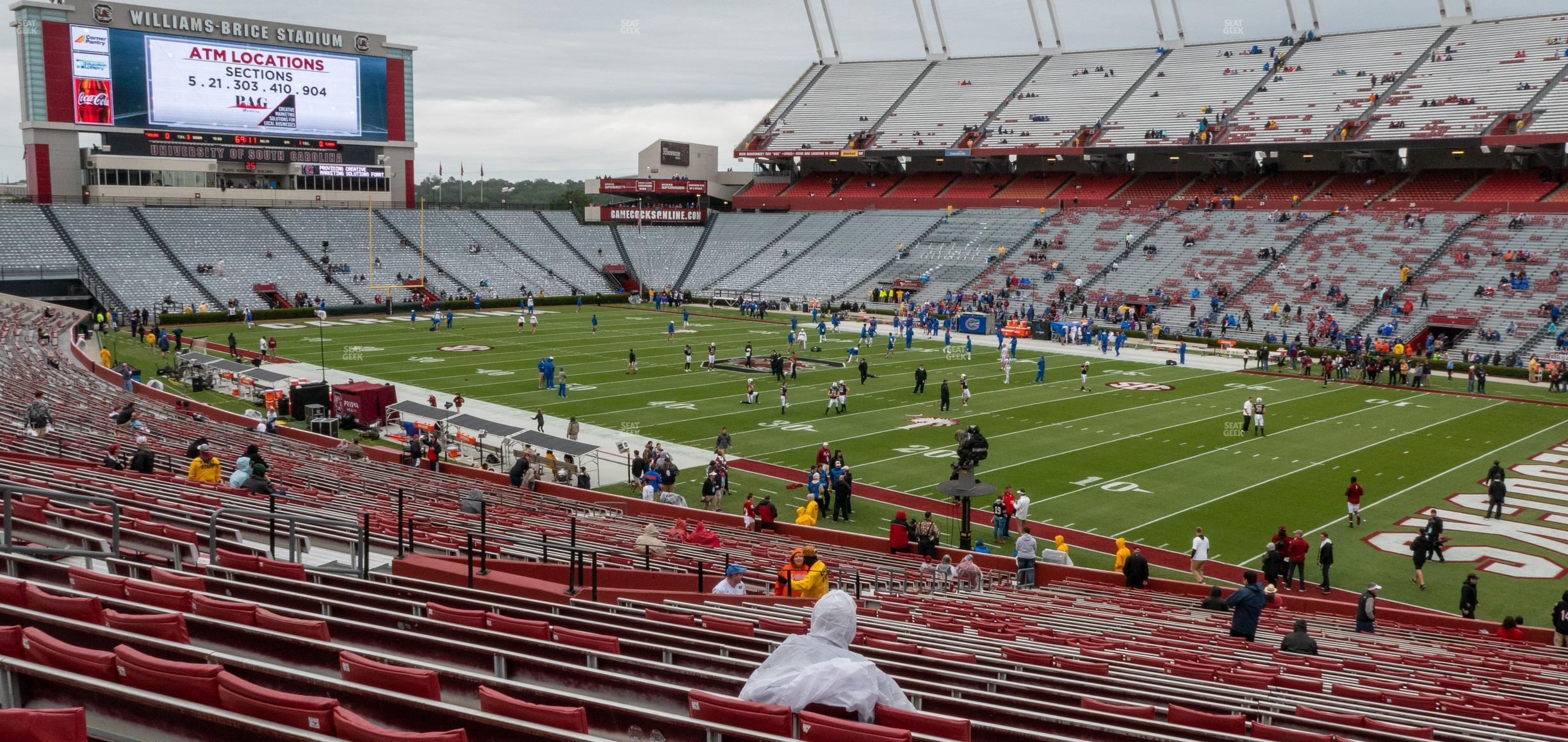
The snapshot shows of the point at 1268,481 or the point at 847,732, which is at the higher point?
the point at 847,732

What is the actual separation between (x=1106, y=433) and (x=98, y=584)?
1042 inches

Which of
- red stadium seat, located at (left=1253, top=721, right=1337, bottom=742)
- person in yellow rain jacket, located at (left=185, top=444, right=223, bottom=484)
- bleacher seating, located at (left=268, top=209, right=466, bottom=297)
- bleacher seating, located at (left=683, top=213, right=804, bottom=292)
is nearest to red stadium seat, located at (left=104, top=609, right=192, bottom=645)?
red stadium seat, located at (left=1253, top=721, right=1337, bottom=742)

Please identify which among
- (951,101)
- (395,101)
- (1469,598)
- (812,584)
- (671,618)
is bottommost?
(1469,598)

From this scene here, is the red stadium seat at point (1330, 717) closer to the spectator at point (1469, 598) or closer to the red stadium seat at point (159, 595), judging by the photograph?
the red stadium seat at point (159, 595)

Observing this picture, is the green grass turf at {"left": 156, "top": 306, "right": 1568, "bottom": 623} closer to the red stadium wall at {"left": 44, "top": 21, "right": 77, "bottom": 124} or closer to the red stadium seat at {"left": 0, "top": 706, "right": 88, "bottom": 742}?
the red stadium seat at {"left": 0, "top": 706, "right": 88, "bottom": 742}

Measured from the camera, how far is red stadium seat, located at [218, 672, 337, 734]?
3.33 meters

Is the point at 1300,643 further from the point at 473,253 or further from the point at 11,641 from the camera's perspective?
the point at 473,253

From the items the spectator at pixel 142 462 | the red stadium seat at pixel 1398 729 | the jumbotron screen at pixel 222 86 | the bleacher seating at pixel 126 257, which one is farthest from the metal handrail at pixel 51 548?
the jumbotron screen at pixel 222 86

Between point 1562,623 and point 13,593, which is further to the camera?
point 1562,623

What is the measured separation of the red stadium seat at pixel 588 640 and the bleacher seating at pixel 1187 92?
65.2 metres

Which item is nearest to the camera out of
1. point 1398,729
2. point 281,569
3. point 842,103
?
point 1398,729

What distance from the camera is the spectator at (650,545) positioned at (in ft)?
44.1

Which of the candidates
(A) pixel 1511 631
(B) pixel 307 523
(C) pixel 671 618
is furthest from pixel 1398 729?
(A) pixel 1511 631

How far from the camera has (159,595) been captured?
544 centimetres
